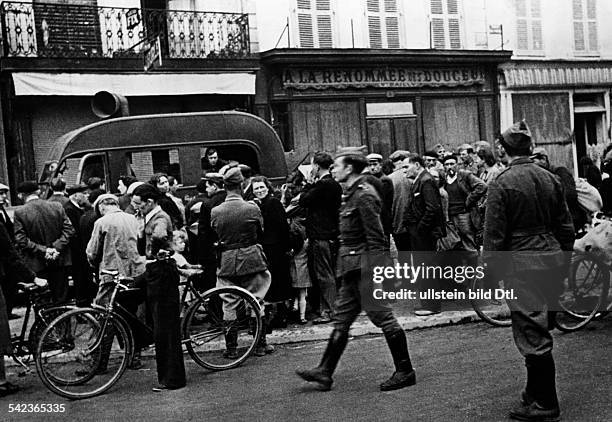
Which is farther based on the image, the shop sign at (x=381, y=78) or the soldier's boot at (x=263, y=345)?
the shop sign at (x=381, y=78)

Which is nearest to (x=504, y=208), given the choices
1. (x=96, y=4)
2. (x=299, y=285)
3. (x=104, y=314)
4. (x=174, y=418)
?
(x=174, y=418)

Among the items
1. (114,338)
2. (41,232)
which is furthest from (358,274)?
(41,232)

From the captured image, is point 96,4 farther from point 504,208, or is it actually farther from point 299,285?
point 504,208

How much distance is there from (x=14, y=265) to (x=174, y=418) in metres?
2.21

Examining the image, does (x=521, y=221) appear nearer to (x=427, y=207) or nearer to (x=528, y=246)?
(x=528, y=246)

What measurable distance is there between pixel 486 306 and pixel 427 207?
49.6 inches

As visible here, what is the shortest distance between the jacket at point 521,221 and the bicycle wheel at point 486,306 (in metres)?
3.06

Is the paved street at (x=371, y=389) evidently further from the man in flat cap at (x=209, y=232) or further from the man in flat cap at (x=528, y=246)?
the man in flat cap at (x=209, y=232)

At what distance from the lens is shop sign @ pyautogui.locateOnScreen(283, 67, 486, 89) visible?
65.1 feet

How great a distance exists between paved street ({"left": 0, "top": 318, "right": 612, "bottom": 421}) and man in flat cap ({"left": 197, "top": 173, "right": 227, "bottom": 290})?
168 centimetres

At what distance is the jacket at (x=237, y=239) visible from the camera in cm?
809

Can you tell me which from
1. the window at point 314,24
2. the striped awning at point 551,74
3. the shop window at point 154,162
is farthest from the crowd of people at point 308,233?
the striped awning at point 551,74

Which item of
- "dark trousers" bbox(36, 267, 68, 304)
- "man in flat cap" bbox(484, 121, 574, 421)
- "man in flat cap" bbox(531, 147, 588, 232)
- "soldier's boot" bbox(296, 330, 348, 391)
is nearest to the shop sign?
"dark trousers" bbox(36, 267, 68, 304)

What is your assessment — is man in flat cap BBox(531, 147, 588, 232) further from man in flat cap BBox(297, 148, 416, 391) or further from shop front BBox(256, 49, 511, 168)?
shop front BBox(256, 49, 511, 168)
